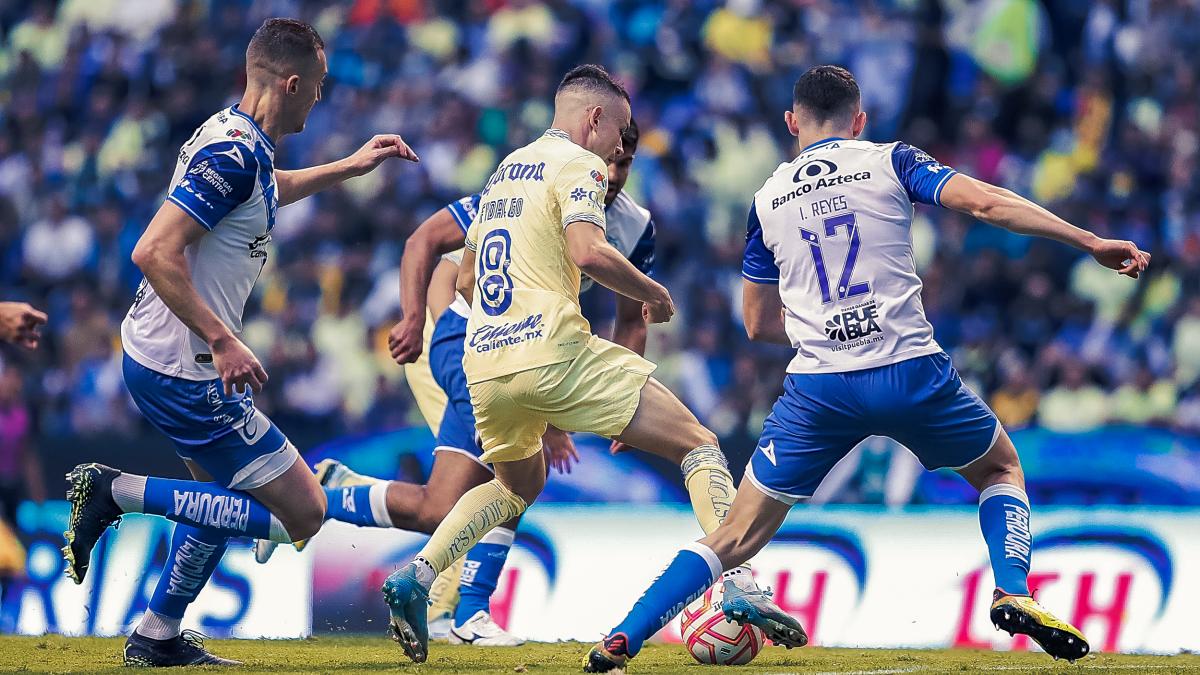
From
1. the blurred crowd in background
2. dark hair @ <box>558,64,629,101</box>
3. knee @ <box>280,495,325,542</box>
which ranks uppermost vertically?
the blurred crowd in background

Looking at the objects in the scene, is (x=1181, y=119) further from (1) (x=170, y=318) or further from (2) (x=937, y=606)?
(1) (x=170, y=318)

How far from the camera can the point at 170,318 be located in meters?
5.95

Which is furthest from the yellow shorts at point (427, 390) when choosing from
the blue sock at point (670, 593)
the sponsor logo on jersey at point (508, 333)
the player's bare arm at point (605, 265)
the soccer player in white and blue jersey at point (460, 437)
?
the blue sock at point (670, 593)

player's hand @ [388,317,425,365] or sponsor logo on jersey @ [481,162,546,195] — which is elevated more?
sponsor logo on jersey @ [481,162,546,195]

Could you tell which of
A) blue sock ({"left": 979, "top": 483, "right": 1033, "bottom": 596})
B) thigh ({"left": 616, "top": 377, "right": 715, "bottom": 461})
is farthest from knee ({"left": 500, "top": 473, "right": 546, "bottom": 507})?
blue sock ({"left": 979, "top": 483, "right": 1033, "bottom": 596})

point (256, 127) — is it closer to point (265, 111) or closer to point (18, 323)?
point (265, 111)

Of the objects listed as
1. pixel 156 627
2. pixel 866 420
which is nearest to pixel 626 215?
A: pixel 866 420

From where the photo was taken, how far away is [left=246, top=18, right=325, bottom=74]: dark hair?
6.06 metres

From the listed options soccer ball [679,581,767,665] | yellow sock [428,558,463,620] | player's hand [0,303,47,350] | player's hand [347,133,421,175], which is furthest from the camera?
yellow sock [428,558,463,620]

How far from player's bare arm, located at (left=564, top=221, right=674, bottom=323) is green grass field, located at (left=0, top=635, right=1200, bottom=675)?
1450 millimetres

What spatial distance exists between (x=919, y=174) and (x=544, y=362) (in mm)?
1593

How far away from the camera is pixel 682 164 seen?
46.9ft

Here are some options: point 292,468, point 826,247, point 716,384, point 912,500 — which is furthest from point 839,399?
point 716,384

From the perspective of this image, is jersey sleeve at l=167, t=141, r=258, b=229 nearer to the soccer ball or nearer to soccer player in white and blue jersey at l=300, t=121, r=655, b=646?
soccer player in white and blue jersey at l=300, t=121, r=655, b=646
